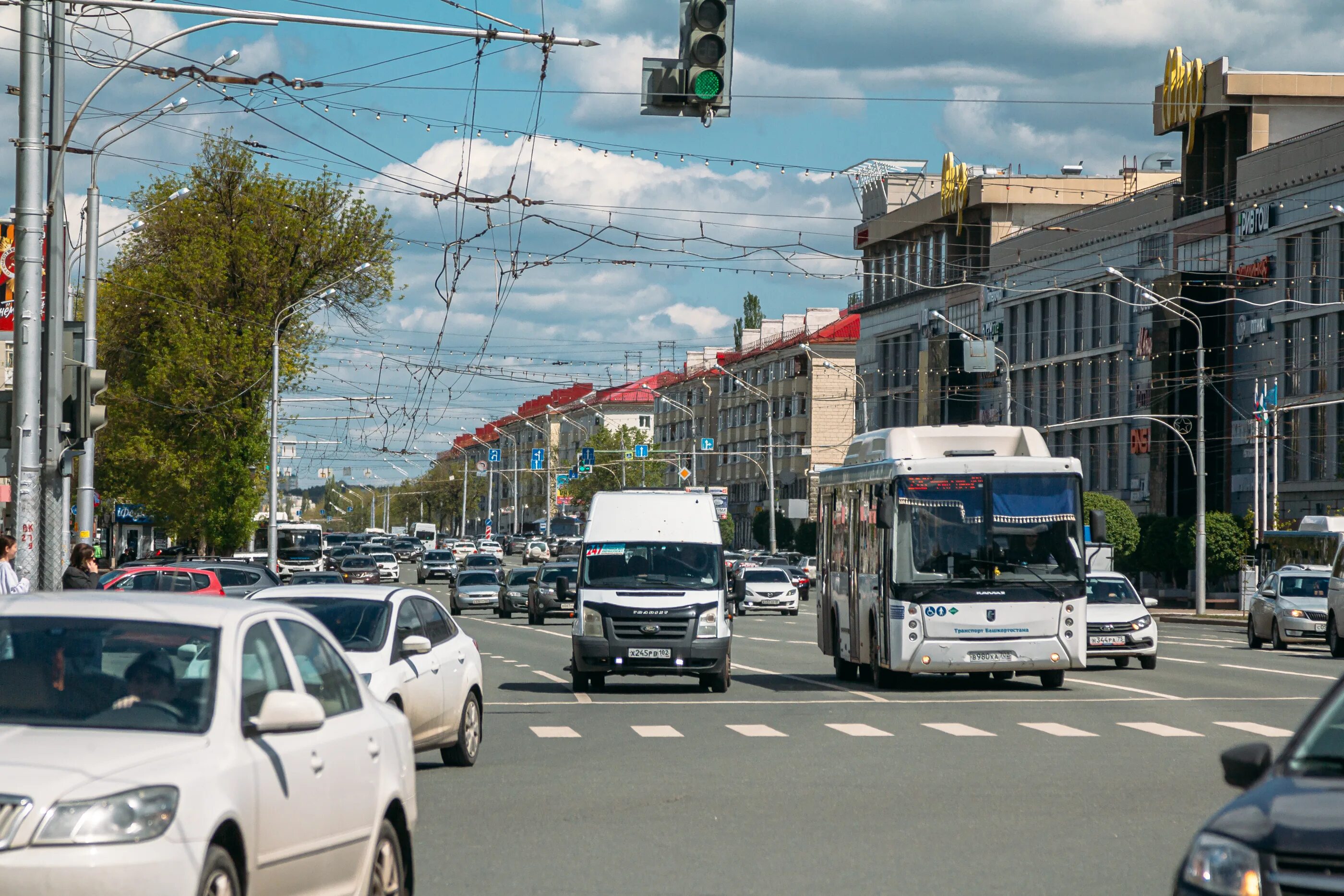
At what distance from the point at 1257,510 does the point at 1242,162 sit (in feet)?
50.2

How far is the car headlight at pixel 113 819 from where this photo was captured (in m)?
5.78

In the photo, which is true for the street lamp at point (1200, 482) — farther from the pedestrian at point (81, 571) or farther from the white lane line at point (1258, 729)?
the pedestrian at point (81, 571)

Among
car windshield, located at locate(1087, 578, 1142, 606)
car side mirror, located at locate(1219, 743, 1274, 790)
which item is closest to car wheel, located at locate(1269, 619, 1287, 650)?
car windshield, located at locate(1087, 578, 1142, 606)

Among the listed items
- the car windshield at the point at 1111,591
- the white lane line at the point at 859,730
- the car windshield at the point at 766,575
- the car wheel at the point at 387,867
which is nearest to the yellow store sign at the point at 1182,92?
the car windshield at the point at 766,575

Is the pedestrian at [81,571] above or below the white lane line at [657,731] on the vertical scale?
above

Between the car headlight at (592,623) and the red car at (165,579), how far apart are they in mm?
9685

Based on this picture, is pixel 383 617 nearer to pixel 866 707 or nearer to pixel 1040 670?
pixel 866 707

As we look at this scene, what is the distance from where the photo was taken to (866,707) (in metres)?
21.7

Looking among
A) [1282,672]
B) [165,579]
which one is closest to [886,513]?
[1282,672]

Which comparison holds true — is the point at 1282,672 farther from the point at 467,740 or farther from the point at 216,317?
the point at 216,317

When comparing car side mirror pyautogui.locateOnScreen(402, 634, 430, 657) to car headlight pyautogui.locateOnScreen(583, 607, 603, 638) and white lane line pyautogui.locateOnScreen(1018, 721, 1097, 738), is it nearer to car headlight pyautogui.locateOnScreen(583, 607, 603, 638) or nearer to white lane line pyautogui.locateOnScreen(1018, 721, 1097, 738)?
white lane line pyautogui.locateOnScreen(1018, 721, 1097, 738)

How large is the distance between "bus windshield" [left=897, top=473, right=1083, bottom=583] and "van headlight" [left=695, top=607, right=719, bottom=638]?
2491 mm

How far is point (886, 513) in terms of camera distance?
23.9 meters

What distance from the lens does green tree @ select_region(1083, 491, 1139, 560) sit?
7081cm
